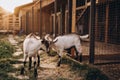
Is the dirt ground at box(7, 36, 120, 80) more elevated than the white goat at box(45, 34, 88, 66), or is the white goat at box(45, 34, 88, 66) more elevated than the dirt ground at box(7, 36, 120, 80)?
the white goat at box(45, 34, 88, 66)

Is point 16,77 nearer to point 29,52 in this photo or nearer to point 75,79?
point 29,52

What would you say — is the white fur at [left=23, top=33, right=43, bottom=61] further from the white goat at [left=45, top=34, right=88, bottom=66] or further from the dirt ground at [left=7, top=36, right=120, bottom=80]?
the white goat at [left=45, top=34, right=88, bottom=66]

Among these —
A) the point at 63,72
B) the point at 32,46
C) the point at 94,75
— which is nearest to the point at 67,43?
the point at 63,72

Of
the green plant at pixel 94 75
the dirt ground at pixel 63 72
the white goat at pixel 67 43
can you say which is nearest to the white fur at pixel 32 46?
the dirt ground at pixel 63 72

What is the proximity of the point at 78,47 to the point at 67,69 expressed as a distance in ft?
3.42

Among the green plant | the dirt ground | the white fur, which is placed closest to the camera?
A: the green plant

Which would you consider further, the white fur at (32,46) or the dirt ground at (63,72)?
the white fur at (32,46)

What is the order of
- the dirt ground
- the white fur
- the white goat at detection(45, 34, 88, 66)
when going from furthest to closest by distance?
1. the white goat at detection(45, 34, 88, 66)
2. the white fur
3. the dirt ground

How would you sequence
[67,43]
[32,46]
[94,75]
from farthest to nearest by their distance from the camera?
1. [67,43]
2. [32,46]
3. [94,75]

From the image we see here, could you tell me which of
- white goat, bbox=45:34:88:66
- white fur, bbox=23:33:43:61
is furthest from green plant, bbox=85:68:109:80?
white goat, bbox=45:34:88:66

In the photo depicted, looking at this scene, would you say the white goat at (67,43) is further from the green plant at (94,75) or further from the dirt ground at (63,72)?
the green plant at (94,75)

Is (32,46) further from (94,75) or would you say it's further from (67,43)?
(94,75)

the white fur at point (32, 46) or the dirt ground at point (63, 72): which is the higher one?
the white fur at point (32, 46)

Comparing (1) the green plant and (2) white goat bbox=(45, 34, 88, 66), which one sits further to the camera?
(2) white goat bbox=(45, 34, 88, 66)
